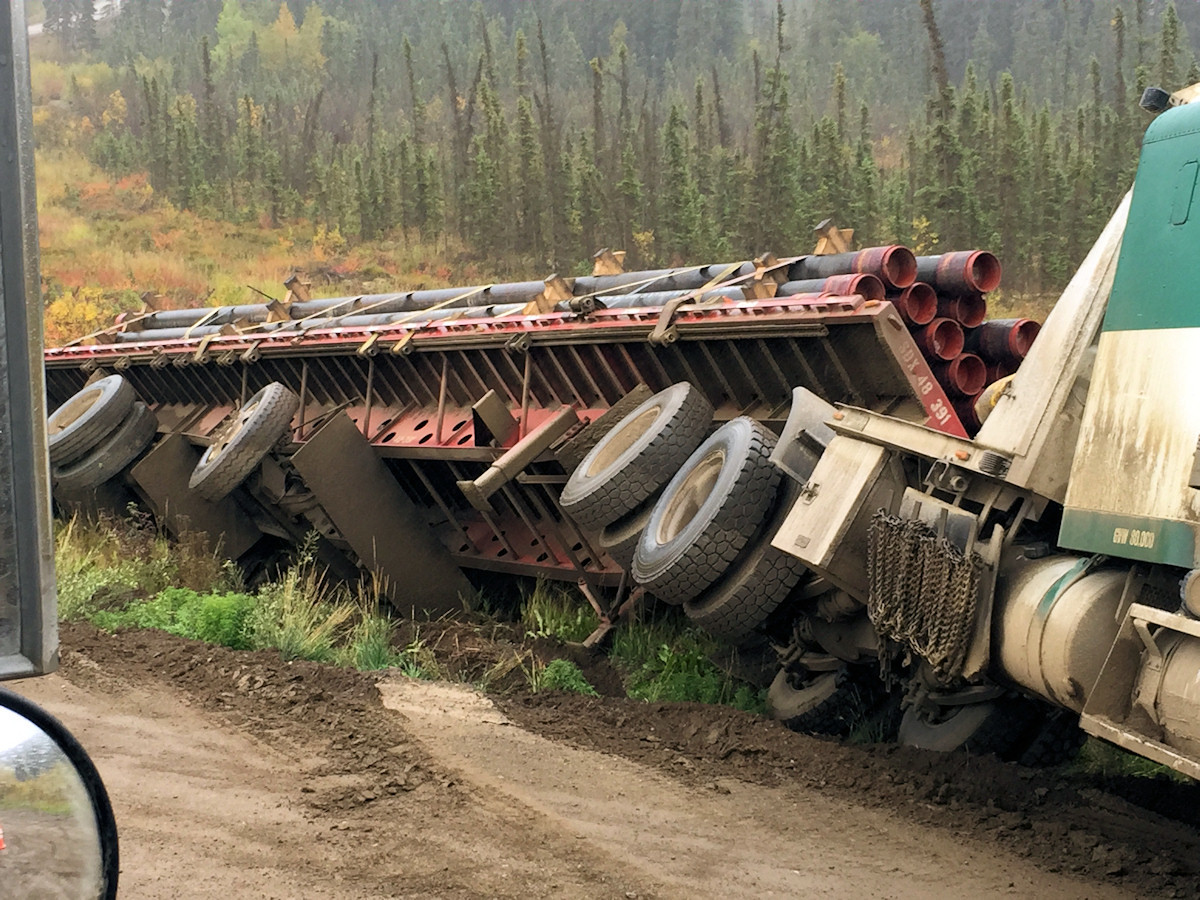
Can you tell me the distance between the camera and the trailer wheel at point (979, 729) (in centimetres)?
599

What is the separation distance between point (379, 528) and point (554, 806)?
19.3ft

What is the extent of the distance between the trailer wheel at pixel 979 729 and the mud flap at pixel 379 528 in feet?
17.5

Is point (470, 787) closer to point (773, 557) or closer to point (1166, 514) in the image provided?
point (773, 557)

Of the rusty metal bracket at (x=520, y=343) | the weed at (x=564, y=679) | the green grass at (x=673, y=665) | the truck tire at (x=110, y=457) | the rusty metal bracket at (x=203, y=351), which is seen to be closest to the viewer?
the green grass at (x=673, y=665)

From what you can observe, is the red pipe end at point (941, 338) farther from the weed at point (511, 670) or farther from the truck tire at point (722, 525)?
the weed at point (511, 670)

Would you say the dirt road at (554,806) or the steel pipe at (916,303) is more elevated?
the steel pipe at (916,303)

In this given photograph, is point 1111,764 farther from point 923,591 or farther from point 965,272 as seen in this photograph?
point 965,272

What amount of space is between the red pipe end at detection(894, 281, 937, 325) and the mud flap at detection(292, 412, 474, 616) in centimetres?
452

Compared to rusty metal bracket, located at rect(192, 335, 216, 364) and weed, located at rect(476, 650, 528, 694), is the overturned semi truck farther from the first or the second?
weed, located at rect(476, 650, 528, 694)

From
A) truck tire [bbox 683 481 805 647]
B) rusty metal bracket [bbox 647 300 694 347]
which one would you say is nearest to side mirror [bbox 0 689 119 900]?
truck tire [bbox 683 481 805 647]

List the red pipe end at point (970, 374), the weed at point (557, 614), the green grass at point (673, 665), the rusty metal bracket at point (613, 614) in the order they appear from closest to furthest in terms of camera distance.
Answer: the green grass at point (673, 665)
the red pipe end at point (970, 374)
the rusty metal bracket at point (613, 614)
the weed at point (557, 614)

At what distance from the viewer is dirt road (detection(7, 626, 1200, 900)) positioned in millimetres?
4426

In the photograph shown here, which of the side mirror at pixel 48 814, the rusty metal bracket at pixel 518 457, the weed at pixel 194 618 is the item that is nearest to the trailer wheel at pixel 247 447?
the weed at pixel 194 618

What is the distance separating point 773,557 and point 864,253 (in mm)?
2788
